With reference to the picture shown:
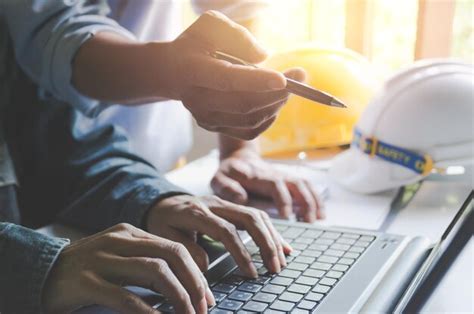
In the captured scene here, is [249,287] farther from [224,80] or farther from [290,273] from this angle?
[224,80]

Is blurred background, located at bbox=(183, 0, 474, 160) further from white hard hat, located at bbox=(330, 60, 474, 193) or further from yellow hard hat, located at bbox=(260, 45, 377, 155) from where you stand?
white hard hat, located at bbox=(330, 60, 474, 193)

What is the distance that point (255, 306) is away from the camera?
44 cm

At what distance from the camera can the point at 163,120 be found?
1.05 m

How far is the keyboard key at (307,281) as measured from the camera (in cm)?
48

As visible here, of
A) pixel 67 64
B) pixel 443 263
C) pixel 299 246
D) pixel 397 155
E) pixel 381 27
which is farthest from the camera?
pixel 381 27

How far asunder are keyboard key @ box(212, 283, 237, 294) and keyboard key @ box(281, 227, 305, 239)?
0.13 meters

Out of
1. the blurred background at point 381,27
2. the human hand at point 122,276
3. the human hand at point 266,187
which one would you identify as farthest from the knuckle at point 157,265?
the blurred background at point 381,27

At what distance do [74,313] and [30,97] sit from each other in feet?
1.18

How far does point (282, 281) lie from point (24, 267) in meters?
0.20

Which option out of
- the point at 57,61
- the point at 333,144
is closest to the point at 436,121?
the point at 333,144

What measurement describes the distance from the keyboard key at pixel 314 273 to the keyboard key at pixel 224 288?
0.07 meters

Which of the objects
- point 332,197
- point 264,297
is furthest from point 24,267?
point 332,197

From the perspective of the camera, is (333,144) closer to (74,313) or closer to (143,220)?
(143,220)

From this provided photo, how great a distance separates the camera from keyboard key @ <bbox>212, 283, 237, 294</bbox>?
47 cm
